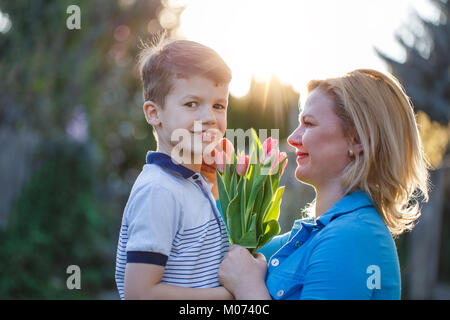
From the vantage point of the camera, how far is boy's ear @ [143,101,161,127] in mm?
2062

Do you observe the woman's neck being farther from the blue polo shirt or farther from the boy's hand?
the boy's hand

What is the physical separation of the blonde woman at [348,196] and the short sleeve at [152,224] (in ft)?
1.01

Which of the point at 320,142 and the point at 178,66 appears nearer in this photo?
the point at 178,66

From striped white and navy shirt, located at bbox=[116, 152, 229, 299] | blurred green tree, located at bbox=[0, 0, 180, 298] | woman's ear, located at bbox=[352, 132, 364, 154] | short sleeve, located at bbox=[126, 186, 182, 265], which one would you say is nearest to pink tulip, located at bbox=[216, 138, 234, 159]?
striped white and navy shirt, located at bbox=[116, 152, 229, 299]

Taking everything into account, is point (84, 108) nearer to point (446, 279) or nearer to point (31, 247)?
point (31, 247)

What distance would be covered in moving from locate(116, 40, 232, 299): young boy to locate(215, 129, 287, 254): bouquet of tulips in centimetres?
9

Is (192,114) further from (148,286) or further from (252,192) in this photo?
→ (148,286)

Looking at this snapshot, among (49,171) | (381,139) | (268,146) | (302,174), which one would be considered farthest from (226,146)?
(49,171)

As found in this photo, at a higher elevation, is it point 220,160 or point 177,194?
point 220,160

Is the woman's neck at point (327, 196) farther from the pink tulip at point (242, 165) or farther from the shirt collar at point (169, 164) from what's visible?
the shirt collar at point (169, 164)

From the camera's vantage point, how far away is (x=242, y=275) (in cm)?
188

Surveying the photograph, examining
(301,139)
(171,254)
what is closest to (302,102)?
(301,139)

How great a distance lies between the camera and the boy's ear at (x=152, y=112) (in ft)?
6.77

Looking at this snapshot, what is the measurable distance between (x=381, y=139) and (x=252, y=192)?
24.2 inches
